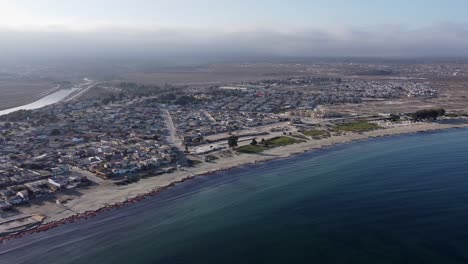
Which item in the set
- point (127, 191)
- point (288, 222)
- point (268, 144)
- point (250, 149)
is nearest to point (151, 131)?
point (250, 149)

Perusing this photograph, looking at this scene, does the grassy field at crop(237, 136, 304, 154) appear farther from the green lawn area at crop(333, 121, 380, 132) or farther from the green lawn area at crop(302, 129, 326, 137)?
the green lawn area at crop(333, 121, 380, 132)

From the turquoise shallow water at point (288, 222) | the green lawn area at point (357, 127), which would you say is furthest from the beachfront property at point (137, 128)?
the turquoise shallow water at point (288, 222)

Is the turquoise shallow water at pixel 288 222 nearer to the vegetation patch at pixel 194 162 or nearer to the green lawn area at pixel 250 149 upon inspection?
the vegetation patch at pixel 194 162

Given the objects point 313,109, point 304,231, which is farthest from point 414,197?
point 313,109

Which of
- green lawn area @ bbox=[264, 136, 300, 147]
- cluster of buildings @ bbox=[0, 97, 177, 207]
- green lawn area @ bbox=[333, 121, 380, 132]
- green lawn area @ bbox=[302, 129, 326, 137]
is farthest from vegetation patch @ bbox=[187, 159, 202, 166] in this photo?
green lawn area @ bbox=[333, 121, 380, 132]

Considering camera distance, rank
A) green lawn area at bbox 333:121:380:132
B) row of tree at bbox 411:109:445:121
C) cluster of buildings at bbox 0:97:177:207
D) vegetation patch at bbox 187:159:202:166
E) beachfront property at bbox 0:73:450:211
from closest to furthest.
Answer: cluster of buildings at bbox 0:97:177:207, beachfront property at bbox 0:73:450:211, vegetation patch at bbox 187:159:202:166, green lawn area at bbox 333:121:380:132, row of tree at bbox 411:109:445:121

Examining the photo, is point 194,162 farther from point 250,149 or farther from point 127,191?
point 127,191
